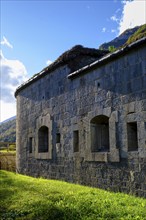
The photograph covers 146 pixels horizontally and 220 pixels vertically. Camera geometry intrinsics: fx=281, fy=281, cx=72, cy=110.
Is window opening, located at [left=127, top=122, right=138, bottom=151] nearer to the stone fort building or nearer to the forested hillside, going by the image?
the stone fort building

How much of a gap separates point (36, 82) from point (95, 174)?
16.7ft

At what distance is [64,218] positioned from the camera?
13.9ft

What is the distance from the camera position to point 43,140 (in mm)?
10727

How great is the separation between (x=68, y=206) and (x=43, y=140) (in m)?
5.91

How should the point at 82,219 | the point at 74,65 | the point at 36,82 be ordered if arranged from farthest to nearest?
the point at 36,82, the point at 74,65, the point at 82,219

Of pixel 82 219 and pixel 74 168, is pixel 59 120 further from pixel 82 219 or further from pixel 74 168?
pixel 82 219

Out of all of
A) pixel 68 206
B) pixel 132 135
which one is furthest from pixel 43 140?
pixel 68 206

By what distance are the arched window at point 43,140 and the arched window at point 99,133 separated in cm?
324

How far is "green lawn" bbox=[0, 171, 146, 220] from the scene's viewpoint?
4375 millimetres

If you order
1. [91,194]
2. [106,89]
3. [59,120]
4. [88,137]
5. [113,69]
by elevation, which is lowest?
[91,194]

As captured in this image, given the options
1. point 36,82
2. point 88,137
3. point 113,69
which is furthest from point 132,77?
point 36,82

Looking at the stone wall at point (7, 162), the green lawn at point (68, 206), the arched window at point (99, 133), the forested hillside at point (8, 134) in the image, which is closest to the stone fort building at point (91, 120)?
the arched window at point (99, 133)

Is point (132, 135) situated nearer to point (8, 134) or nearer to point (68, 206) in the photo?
point (68, 206)

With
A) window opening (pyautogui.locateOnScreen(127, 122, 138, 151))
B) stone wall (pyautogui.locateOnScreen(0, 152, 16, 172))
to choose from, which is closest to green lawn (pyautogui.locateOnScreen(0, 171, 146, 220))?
window opening (pyautogui.locateOnScreen(127, 122, 138, 151))
